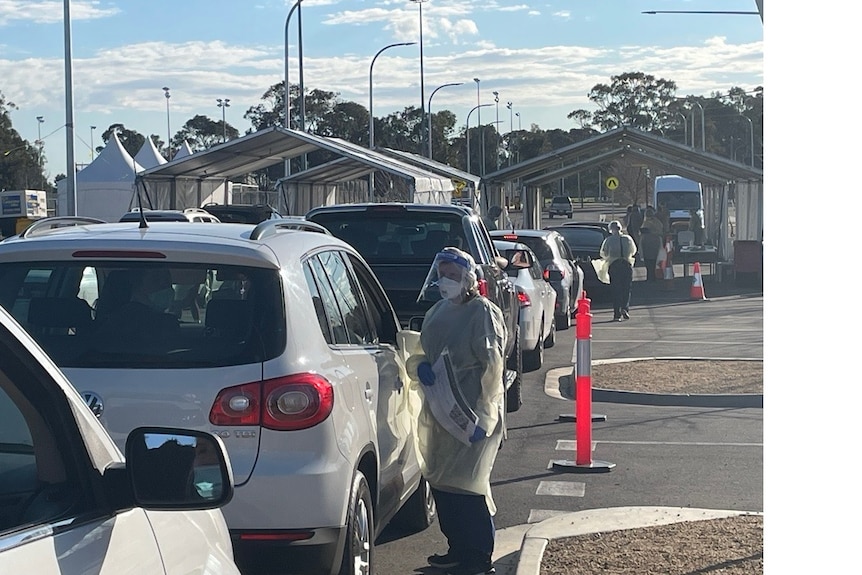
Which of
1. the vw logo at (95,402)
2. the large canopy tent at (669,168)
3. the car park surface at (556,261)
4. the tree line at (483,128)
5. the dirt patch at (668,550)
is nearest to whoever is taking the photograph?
the vw logo at (95,402)

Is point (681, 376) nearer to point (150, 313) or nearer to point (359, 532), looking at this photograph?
point (359, 532)

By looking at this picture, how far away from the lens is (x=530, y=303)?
46.1 feet

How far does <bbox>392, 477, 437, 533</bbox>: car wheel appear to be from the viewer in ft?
23.4

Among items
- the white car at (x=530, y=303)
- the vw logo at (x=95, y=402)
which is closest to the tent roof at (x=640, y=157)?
the white car at (x=530, y=303)

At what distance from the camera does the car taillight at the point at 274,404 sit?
184 inches

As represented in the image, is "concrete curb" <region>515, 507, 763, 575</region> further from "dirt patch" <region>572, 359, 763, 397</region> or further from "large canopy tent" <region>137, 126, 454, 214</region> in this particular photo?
"large canopy tent" <region>137, 126, 454, 214</region>

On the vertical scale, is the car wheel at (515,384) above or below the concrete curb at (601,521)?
above

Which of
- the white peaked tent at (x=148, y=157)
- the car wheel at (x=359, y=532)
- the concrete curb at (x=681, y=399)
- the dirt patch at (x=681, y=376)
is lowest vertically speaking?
the concrete curb at (x=681, y=399)

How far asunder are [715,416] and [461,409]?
5.73 m

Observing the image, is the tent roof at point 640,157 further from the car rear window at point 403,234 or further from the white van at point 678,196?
the car rear window at point 403,234

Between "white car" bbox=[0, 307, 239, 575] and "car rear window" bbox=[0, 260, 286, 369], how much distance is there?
6.84 feet

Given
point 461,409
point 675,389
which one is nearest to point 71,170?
point 675,389

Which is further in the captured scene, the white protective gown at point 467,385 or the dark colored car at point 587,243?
the dark colored car at point 587,243

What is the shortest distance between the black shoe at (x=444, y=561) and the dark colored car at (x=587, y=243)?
19327 millimetres
